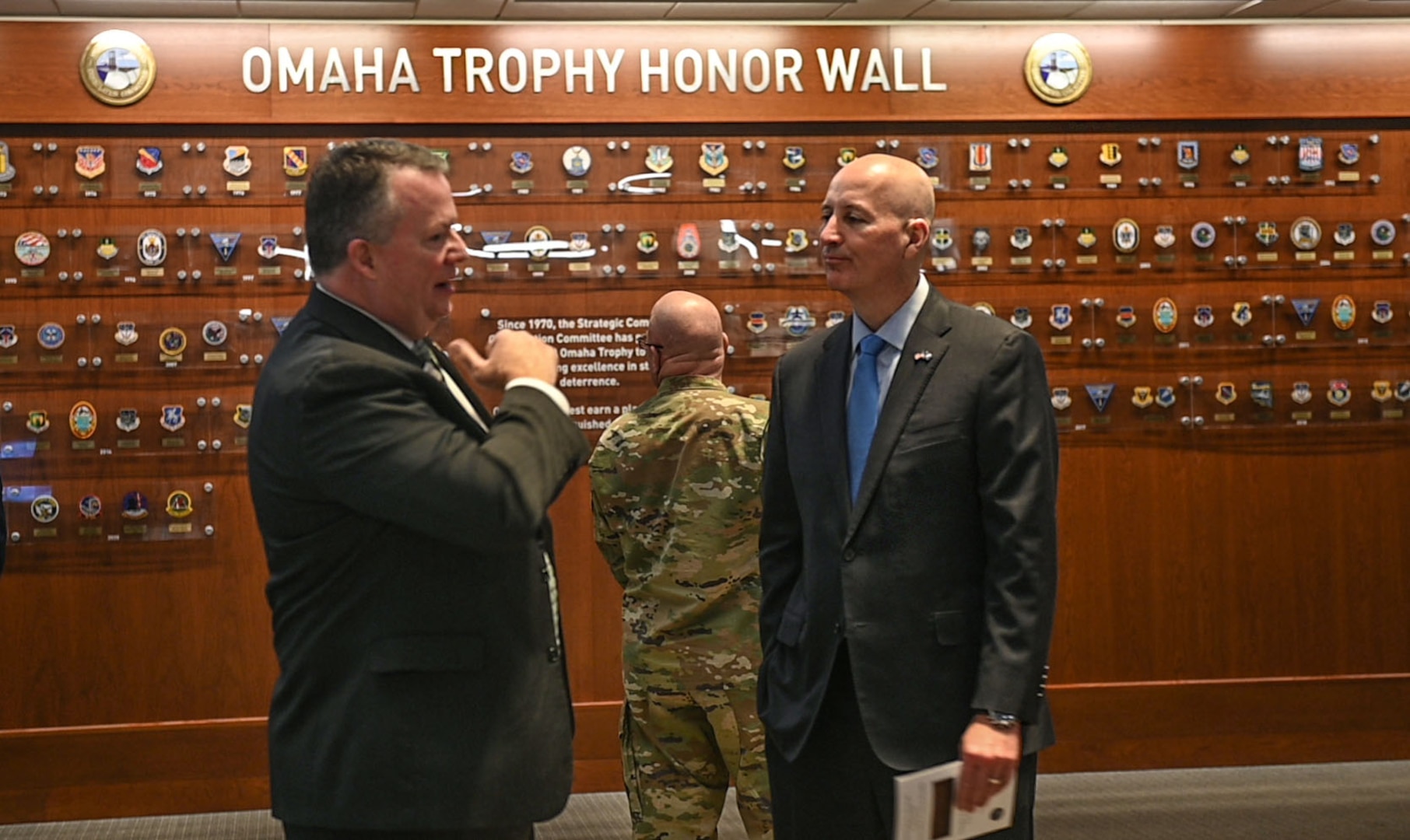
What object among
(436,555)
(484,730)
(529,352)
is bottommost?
(484,730)

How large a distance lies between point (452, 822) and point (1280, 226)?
551 cm

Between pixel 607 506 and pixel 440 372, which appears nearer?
pixel 440 372

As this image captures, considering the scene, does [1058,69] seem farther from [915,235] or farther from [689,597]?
[915,235]

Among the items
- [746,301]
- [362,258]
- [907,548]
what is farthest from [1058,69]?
[362,258]

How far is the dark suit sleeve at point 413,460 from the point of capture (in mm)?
2113

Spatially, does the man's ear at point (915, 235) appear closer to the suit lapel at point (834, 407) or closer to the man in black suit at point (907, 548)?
the man in black suit at point (907, 548)

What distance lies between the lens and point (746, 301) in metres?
6.44

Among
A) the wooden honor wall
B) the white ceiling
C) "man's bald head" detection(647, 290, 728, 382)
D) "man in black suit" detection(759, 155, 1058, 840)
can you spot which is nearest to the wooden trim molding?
the wooden honor wall

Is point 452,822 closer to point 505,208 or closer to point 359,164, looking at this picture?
point 359,164

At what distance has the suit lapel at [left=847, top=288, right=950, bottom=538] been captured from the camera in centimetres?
280

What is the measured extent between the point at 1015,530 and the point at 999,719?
1.06ft

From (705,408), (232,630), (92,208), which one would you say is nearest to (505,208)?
(92,208)

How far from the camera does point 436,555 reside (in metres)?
2.21

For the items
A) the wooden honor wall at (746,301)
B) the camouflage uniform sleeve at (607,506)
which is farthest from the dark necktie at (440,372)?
the wooden honor wall at (746,301)
